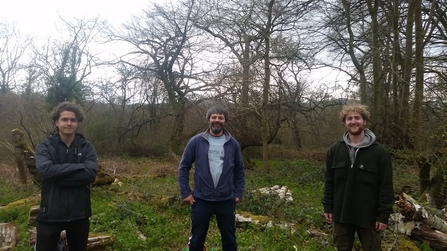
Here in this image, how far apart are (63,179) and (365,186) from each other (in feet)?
9.00

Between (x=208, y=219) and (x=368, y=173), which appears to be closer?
(x=368, y=173)

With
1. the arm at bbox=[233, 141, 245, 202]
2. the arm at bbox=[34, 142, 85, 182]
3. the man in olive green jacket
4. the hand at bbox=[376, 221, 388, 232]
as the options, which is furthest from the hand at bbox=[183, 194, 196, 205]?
the hand at bbox=[376, 221, 388, 232]

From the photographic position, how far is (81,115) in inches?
131

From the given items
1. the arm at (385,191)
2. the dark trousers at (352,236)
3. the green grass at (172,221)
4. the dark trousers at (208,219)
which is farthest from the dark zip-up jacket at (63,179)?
the arm at (385,191)

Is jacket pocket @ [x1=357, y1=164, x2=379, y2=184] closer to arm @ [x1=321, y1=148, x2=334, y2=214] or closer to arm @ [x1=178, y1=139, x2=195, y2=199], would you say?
arm @ [x1=321, y1=148, x2=334, y2=214]

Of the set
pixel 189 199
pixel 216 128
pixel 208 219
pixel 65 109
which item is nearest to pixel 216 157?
pixel 216 128

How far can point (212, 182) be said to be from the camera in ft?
11.3

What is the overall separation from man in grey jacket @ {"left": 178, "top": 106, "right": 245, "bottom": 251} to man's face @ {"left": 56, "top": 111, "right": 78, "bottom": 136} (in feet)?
3.79

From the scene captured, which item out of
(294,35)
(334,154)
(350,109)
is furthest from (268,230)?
(294,35)

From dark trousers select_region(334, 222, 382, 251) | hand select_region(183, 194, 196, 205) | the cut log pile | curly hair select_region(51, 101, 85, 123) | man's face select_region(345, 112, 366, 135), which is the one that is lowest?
the cut log pile

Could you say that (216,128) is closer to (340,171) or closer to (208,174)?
(208,174)

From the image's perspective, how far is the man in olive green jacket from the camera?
9.98 ft


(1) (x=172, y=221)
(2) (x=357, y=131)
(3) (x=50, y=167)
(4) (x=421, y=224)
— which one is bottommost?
(1) (x=172, y=221)

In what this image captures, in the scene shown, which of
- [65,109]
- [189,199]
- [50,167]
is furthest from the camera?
[189,199]
